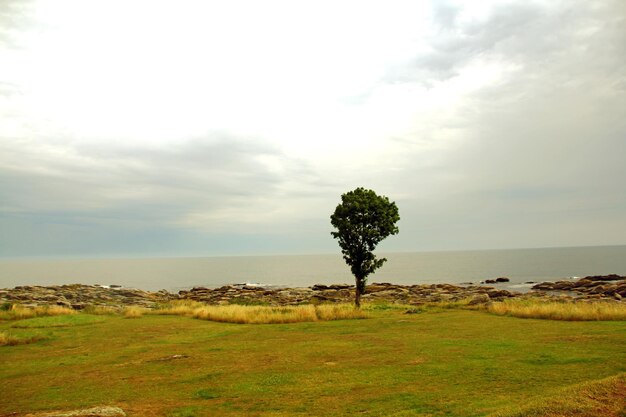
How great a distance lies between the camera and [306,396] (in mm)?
12781

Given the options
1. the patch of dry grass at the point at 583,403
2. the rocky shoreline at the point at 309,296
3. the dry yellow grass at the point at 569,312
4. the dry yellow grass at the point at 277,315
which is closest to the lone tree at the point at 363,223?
the dry yellow grass at the point at 277,315

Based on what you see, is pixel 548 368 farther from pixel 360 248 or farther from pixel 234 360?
pixel 360 248

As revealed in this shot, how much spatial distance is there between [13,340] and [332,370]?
20.2 m

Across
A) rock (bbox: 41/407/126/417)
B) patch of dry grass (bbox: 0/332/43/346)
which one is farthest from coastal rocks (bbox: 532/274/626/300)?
rock (bbox: 41/407/126/417)

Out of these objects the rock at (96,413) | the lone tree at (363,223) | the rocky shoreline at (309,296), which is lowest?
the rocky shoreline at (309,296)

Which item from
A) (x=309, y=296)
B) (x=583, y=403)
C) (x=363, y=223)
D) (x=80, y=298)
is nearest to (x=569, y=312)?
(x=363, y=223)

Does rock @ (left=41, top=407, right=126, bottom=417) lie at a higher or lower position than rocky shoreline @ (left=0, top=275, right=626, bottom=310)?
higher

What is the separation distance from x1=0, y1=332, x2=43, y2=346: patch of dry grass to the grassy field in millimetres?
343

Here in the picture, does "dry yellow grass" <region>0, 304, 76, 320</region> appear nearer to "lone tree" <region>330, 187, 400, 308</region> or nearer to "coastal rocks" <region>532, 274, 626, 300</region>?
"lone tree" <region>330, 187, 400, 308</region>

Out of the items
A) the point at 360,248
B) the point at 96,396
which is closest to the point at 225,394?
the point at 96,396

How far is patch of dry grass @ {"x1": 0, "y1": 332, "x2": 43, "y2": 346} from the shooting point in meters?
24.5

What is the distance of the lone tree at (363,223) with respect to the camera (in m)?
39.3

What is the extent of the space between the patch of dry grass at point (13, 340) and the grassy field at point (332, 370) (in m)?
0.34

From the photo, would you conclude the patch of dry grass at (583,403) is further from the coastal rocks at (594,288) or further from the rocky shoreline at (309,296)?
the coastal rocks at (594,288)
